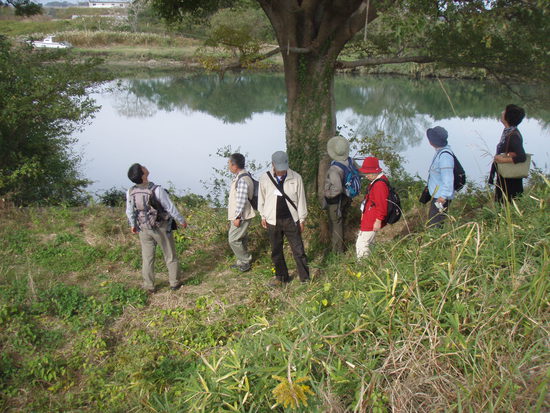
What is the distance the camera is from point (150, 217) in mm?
4980

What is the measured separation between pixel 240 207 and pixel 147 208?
107cm

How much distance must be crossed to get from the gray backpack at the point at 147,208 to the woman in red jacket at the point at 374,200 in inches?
90.0

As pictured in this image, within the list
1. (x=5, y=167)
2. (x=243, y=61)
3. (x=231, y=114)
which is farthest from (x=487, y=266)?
(x=231, y=114)

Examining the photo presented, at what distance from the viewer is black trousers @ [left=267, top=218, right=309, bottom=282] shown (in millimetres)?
4863

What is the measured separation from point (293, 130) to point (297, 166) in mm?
556

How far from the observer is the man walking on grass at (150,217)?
16.0ft

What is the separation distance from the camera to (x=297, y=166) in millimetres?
6793

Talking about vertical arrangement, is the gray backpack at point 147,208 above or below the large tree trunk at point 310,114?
below

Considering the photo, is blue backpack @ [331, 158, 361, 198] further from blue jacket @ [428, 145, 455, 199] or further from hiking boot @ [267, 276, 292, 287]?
hiking boot @ [267, 276, 292, 287]

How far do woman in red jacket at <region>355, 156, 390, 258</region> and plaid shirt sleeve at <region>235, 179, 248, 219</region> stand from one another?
144 centimetres

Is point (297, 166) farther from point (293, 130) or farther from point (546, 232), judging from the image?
point (546, 232)

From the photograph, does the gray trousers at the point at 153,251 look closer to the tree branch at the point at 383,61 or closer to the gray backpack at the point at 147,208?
the gray backpack at the point at 147,208

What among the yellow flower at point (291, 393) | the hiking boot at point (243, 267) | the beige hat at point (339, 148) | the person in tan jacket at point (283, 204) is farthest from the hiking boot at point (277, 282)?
the yellow flower at point (291, 393)

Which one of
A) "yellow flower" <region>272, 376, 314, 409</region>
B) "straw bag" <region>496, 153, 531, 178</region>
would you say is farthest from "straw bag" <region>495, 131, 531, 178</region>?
"yellow flower" <region>272, 376, 314, 409</region>
